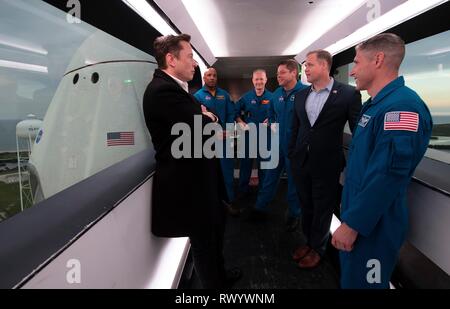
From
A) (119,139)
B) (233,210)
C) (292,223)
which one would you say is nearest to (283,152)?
(292,223)

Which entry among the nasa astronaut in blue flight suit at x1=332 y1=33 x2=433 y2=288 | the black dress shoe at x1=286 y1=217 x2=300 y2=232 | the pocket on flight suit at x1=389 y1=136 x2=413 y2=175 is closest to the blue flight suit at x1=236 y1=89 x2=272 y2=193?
the black dress shoe at x1=286 y1=217 x2=300 y2=232

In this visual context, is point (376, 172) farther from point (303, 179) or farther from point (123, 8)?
point (123, 8)

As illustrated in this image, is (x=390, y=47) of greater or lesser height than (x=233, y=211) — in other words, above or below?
above

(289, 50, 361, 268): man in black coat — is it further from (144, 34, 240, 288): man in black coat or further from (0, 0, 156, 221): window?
(0, 0, 156, 221): window

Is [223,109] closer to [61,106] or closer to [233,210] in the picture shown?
[233,210]

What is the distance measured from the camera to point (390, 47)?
1.11m

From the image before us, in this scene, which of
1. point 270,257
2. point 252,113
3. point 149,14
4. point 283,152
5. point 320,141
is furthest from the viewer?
point 252,113

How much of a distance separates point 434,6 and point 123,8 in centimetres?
202

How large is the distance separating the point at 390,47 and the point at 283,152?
71.7 inches

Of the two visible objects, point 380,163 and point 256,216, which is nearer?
point 380,163

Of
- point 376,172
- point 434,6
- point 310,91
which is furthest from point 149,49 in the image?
point 434,6

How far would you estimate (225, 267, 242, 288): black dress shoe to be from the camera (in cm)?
189

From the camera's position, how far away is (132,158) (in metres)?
1.86

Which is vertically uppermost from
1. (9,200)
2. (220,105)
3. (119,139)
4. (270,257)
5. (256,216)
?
(220,105)
